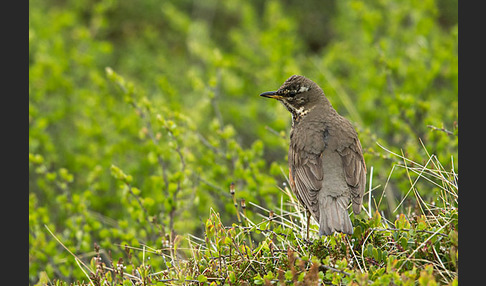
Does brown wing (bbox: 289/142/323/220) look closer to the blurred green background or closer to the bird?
the bird

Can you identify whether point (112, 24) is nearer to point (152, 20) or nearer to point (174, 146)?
point (152, 20)

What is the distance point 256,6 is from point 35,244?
1031 centimetres

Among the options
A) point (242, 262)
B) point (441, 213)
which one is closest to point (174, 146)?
point (242, 262)

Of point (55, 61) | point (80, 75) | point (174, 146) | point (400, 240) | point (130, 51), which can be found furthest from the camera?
point (130, 51)

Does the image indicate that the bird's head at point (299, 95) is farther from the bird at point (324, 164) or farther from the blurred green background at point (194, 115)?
the blurred green background at point (194, 115)

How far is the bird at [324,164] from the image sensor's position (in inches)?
223

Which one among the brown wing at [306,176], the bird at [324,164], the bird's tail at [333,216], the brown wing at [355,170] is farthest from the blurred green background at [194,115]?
the bird's tail at [333,216]

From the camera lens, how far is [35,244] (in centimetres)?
801

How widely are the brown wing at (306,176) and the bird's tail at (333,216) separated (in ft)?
0.32

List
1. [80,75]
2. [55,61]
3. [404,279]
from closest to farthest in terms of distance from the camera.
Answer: [404,279] < [55,61] < [80,75]

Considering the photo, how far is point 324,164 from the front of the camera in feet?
20.6

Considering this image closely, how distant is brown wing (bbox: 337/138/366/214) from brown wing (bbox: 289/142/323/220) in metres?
0.26

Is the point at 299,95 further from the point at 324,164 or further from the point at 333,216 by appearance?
the point at 333,216

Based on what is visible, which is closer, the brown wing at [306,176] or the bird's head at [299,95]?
the brown wing at [306,176]
